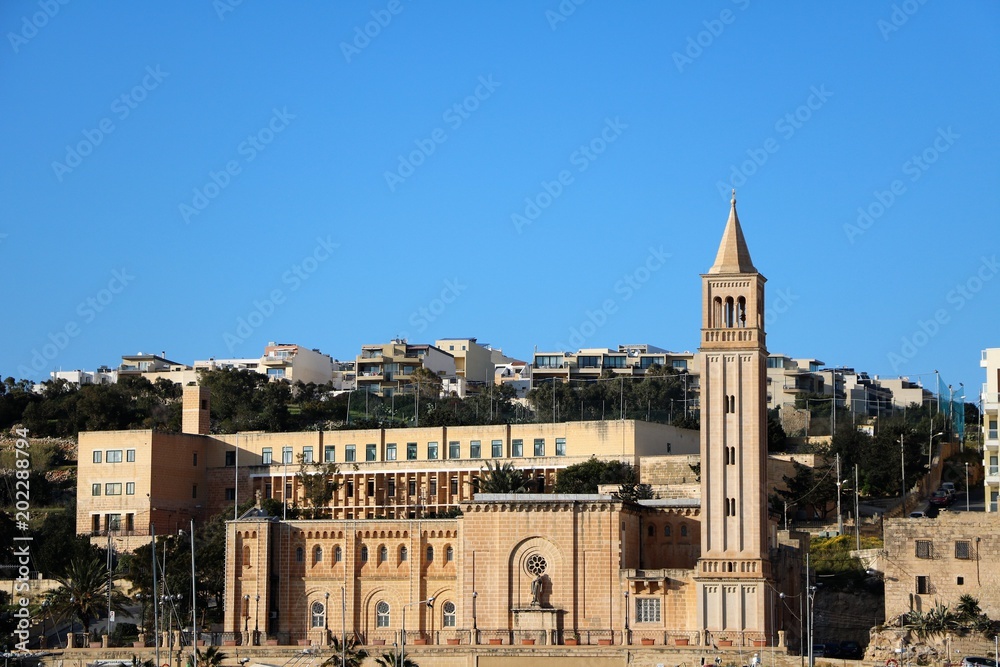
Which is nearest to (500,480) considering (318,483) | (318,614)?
(318,614)

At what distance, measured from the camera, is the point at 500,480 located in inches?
3538

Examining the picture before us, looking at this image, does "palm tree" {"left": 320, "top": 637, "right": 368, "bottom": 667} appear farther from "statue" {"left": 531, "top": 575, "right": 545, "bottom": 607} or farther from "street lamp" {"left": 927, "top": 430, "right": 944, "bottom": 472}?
"street lamp" {"left": 927, "top": 430, "right": 944, "bottom": 472}

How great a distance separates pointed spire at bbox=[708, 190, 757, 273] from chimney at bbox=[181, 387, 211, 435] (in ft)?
150

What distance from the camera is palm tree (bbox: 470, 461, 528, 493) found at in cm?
8888

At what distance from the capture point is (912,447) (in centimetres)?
9869

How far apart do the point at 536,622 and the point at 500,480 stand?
17.2 metres

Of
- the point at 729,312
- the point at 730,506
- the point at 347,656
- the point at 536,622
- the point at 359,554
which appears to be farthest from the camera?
the point at 359,554

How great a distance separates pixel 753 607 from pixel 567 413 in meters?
67.0

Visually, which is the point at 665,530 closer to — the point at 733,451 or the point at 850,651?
the point at 733,451

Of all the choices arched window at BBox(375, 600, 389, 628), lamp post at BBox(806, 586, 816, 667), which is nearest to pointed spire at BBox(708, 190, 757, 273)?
Answer: lamp post at BBox(806, 586, 816, 667)

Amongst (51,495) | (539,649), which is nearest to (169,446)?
(51,495)

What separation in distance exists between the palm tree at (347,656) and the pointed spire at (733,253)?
71.3 ft

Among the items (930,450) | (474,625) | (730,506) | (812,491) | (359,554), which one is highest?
(930,450)

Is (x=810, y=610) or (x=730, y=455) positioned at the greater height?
(x=730, y=455)
